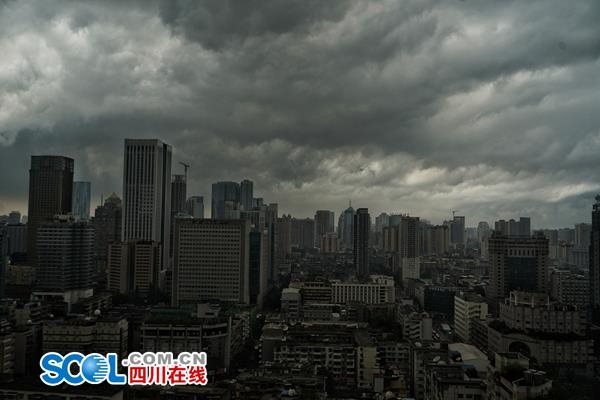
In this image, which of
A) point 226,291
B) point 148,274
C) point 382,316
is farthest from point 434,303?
point 148,274

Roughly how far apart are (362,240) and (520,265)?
13.8m

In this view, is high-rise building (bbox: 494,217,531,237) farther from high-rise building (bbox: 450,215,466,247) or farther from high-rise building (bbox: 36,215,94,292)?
high-rise building (bbox: 36,215,94,292)

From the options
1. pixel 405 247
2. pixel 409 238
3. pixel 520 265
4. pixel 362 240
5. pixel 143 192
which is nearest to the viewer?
pixel 520 265

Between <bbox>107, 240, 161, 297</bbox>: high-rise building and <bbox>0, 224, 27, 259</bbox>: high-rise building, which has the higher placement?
<bbox>0, 224, 27, 259</bbox>: high-rise building

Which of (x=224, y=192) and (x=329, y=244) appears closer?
(x=224, y=192)

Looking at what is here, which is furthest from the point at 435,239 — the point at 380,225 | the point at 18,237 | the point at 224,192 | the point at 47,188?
the point at 18,237

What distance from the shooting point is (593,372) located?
1154 centimetres

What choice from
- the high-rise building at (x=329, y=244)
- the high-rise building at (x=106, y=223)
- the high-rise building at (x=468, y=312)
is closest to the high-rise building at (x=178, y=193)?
the high-rise building at (x=106, y=223)

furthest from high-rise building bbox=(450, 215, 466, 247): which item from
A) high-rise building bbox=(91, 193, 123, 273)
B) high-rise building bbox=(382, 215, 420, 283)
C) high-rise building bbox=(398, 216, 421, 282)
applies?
high-rise building bbox=(91, 193, 123, 273)

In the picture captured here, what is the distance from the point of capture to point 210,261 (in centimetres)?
2070

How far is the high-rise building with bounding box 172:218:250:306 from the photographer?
20.4m

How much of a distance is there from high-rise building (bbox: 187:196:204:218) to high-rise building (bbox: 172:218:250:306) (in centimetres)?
1919
